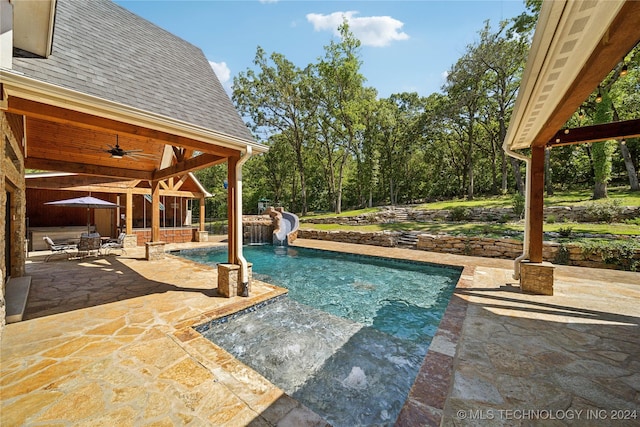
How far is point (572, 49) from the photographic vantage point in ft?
7.77

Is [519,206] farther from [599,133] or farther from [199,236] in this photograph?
[199,236]

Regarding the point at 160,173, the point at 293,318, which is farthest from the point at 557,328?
the point at 160,173

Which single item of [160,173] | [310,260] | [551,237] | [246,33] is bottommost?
[310,260]

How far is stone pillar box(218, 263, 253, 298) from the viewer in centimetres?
487

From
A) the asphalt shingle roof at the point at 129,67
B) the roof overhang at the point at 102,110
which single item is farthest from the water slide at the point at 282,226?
the roof overhang at the point at 102,110

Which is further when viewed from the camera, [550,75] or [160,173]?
[160,173]

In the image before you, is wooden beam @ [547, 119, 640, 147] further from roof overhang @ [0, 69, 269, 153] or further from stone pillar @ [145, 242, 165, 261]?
stone pillar @ [145, 242, 165, 261]

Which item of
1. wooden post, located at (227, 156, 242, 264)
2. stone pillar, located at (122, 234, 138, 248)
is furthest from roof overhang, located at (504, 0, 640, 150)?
stone pillar, located at (122, 234, 138, 248)

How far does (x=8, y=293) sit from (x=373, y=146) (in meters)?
25.8

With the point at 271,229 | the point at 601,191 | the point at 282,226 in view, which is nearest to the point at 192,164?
the point at 282,226

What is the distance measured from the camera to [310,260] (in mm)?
10078

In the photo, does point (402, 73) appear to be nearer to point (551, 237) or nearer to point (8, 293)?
point (551, 237)

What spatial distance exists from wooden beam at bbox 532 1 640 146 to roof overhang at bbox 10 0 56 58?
5323 millimetres

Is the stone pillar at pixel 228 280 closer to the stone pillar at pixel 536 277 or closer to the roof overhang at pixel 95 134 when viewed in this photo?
the roof overhang at pixel 95 134
